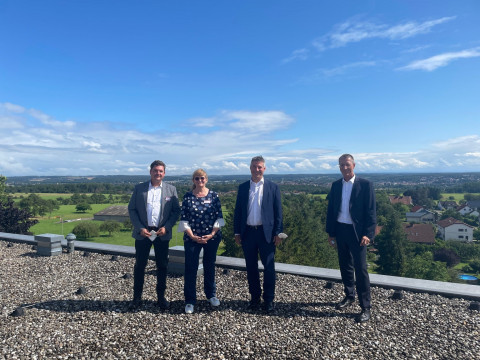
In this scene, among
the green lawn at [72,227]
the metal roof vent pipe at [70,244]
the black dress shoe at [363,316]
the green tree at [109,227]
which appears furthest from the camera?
the green tree at [109,227]

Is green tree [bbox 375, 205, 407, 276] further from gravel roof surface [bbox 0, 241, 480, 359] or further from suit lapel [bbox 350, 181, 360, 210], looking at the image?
suit lapel [bbox 350, 181, 360, 210]

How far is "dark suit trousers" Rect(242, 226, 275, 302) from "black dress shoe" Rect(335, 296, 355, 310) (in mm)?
920

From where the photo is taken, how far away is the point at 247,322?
3654 mm

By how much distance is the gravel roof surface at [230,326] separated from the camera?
10.0ft

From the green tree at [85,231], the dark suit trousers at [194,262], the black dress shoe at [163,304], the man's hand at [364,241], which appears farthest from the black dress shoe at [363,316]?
the green tree at [85,231]

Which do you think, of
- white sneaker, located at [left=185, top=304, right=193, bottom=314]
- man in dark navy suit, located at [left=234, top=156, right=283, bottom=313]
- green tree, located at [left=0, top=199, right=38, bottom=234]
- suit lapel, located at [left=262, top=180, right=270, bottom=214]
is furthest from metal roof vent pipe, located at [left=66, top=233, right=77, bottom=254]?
green tree, located at [left=0, top=199, right=38, bottom=234]

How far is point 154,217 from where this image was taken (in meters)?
3.98

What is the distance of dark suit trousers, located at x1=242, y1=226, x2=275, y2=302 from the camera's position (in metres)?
3.96

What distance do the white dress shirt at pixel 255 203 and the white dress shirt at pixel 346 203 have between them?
3.61 ft

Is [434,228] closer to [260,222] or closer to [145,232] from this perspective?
[260,222]

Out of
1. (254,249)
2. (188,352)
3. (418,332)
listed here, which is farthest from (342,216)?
(188,352)

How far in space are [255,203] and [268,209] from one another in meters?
0.19

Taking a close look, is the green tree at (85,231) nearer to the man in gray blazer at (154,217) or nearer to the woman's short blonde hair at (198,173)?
the man in gray blazer at (154,217)

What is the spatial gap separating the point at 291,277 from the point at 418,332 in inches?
85.7
